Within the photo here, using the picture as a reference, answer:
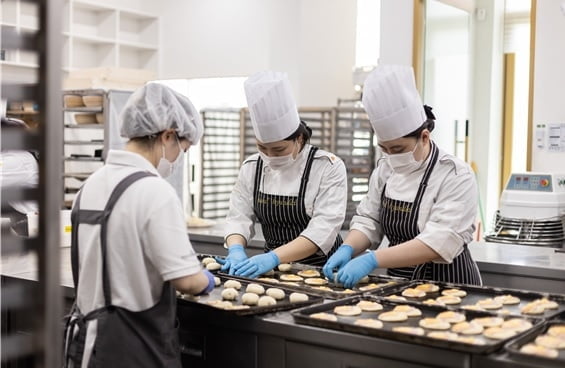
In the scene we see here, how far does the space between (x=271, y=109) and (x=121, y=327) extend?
4.22 feet

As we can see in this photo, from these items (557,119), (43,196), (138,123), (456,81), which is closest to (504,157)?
(456,81)

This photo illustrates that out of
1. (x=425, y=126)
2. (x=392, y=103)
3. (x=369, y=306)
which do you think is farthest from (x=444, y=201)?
(x=369, y=306)

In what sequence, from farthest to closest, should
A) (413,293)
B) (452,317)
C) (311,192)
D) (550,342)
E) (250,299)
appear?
(311,192)
(413,293)
(250,299)
(452,317)
(550,342)

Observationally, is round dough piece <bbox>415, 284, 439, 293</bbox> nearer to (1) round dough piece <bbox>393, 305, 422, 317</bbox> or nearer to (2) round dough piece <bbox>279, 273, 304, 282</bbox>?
(1) round dough piece <bbox>393, 305, 422, 317</bbox>

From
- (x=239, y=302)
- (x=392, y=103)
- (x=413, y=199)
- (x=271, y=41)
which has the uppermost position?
(x=271, y=41)

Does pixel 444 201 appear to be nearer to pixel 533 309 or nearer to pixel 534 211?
pixel 533 309

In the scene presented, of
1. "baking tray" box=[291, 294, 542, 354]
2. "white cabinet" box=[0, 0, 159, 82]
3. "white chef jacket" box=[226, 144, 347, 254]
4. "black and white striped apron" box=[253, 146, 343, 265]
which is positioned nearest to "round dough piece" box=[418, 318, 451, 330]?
"baking tray" box=[291, 294, 542, 354]

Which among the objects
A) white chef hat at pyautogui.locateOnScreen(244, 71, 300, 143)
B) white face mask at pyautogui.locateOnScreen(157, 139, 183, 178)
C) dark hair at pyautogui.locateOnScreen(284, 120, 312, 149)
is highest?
white chef hat at pyautogui.locateOnScreen(244, 71, 300, 143)

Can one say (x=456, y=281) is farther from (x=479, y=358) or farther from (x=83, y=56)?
(x=83, y=56)

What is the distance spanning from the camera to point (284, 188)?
299cm

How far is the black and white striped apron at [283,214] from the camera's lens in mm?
2959

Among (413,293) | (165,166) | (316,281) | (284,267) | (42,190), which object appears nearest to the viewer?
(42,190)

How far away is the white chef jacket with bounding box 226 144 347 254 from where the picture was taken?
284 centimetres

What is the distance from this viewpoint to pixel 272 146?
292 cm
